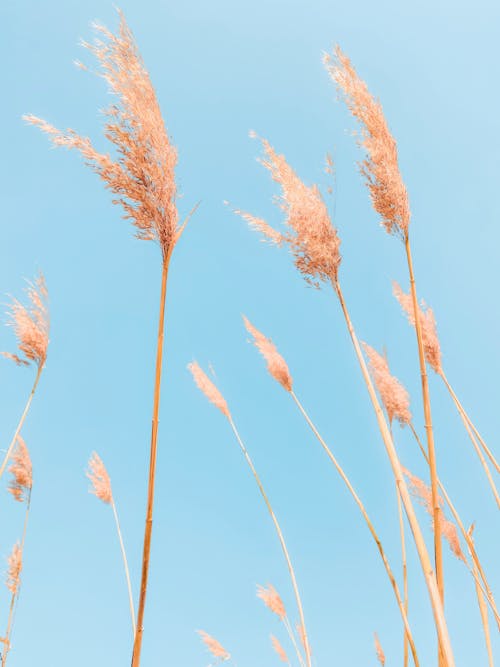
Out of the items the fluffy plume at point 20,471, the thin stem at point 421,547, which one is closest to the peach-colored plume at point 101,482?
the fluffy plume at point 20,471

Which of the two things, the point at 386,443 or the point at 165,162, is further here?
the point at 165,162

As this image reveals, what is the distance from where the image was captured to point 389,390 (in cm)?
238

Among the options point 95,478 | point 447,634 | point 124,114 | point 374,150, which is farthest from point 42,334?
point 447,634

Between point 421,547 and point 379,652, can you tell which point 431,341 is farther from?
point 379,652

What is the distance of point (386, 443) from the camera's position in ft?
5.06

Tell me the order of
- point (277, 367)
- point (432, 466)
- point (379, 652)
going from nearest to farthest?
point (432, 466)
point (277, 367)
point (379, 652)

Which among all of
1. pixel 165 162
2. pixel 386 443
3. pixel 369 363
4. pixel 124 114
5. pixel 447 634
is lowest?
pixel 447 634

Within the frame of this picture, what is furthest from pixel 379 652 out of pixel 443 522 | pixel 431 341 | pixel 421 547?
pixel 421 547

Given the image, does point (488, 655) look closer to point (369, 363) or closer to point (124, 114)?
point (369, 363)

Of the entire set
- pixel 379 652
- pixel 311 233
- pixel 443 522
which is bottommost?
pixel 379 652

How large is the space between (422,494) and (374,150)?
1.88m

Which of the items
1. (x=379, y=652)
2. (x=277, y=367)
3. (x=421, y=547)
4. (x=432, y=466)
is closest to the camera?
(x=421, y=547)

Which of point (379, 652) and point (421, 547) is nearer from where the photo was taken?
point (421, 547)

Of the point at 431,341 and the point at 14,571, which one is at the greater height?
the point at 431,341
